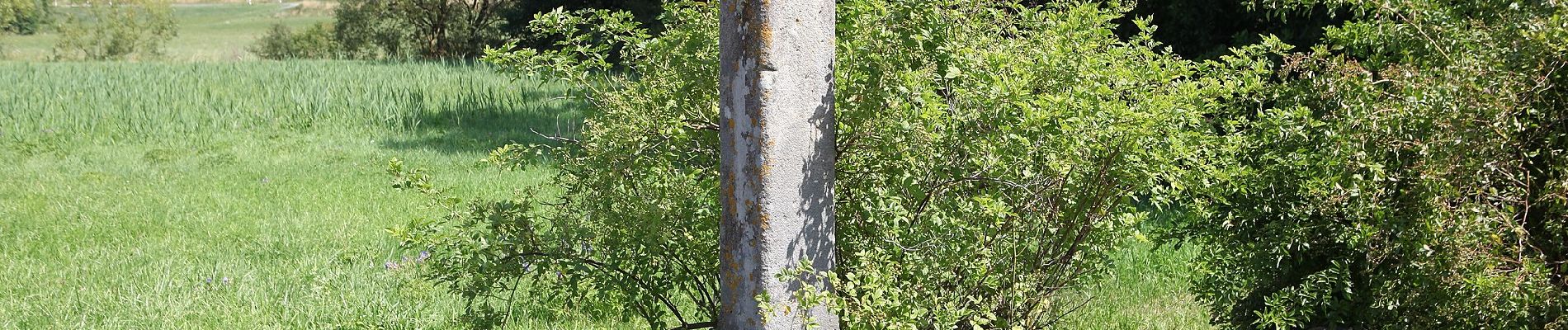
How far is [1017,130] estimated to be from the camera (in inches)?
100

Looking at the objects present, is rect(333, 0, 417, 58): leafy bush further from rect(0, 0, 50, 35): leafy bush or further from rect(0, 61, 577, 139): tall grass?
rect(0, 61, 577, 139): tall grass

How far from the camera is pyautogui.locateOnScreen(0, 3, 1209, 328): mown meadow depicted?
4680 mm

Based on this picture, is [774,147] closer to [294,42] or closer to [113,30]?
[294,42]

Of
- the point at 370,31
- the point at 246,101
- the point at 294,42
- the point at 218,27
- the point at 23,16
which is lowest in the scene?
the point at 246,101

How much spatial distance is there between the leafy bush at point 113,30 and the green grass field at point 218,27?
1159 millimetres

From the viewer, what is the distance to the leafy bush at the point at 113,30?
125 ft

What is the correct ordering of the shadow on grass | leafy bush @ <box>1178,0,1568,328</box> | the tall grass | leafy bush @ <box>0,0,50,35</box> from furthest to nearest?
leafy bush @ <box>0,0,50,35</box> → the tall grass → the shadow on grass → leafy bush @ <box>1178,0,1568,328</box>

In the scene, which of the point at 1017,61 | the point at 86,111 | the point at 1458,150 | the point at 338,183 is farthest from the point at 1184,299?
the point at 86,111

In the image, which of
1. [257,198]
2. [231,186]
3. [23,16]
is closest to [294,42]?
A: [23,16]

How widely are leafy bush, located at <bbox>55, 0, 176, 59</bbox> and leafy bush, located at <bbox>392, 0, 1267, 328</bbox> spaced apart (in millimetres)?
39607

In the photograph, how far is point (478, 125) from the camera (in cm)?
1218

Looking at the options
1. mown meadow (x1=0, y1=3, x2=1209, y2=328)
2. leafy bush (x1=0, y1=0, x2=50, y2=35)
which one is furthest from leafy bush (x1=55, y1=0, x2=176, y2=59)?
mown meadow (x1=0, y1=3, x2=1209, y2=328)

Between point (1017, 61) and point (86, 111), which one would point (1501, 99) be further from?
point (86, 111)

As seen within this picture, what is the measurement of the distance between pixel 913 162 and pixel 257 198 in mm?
6334
